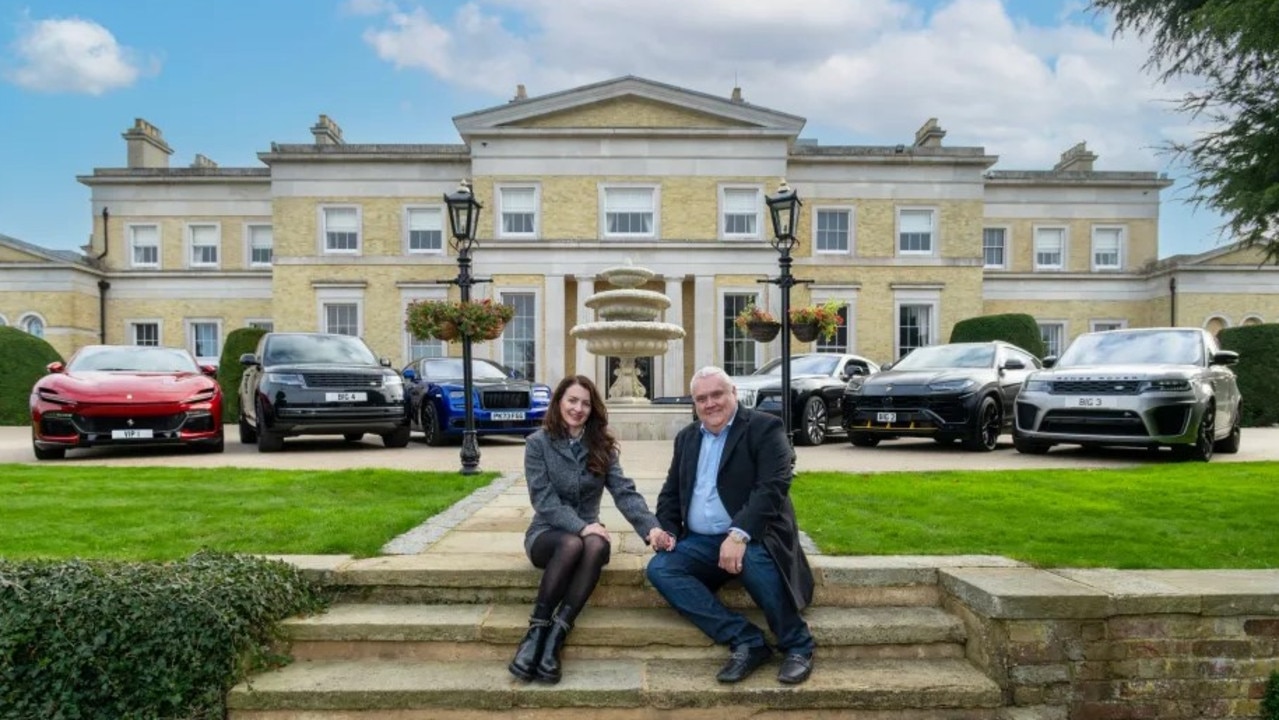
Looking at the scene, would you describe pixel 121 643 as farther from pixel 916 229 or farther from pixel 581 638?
pixel 916 229

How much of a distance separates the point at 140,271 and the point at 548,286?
55.6 feet

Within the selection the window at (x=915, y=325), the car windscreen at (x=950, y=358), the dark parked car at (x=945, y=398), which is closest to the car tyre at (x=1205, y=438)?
the dark parked car at (x=945, y=398)

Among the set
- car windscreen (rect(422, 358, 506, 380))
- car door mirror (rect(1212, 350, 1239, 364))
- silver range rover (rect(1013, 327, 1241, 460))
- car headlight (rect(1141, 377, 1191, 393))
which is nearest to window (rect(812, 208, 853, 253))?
car windscreen (rect(422, 358, 506, 380))

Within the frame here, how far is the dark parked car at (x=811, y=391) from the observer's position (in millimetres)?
12961

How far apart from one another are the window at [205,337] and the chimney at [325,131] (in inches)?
329

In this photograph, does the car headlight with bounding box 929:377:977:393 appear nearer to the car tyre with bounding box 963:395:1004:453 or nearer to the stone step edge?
the car tyre with bounding box 963:395:1004:453

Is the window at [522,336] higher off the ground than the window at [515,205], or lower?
lower

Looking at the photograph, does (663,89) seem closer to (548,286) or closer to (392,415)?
(548,286)

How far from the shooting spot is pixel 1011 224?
3131cm

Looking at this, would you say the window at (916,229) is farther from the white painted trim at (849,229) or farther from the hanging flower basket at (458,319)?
the hanging flower basket at (458,319)

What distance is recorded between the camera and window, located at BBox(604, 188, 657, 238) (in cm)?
2716

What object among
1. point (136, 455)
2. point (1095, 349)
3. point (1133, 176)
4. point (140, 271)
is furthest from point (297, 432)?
point (1133, 176)

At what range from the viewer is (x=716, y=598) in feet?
13.3

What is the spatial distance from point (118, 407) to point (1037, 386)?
1211 cm
